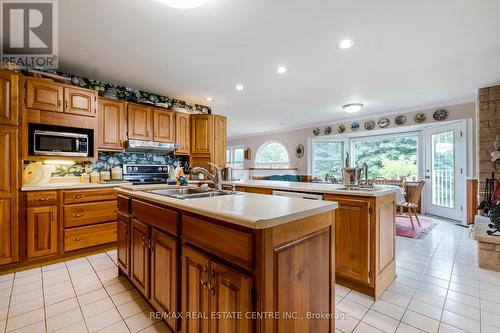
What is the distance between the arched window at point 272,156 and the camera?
7684 mm

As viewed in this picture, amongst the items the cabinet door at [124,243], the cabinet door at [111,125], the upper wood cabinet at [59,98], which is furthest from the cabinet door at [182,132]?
the cabinet door at [124,243]

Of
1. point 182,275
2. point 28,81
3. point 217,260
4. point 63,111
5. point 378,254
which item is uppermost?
point 28,81

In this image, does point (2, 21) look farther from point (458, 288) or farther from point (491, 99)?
point (491, 99)

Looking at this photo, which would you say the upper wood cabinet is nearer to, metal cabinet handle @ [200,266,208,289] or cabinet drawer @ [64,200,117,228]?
cabinet drawer @ [64,200,117,228]

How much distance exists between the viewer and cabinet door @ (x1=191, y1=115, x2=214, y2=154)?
4344 millimetres

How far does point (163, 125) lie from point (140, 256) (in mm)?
2736

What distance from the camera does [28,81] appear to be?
2.58 m

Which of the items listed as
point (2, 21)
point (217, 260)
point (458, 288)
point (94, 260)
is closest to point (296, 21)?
point (217, 260)

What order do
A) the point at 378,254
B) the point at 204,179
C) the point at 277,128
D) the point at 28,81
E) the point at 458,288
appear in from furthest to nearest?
the point at 277,128, the point at 204,179, the point at 28,81, the point at 458,288, the point at 378,254

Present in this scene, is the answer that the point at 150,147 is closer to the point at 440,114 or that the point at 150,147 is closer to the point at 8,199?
the point at 8,199

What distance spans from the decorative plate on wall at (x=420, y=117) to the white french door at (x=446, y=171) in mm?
399

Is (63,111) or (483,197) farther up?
(63,111)

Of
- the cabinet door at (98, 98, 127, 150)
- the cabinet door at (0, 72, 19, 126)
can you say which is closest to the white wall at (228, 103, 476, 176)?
the cabinet door at (98, 98, 127, 150)

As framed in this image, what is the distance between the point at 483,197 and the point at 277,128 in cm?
508
